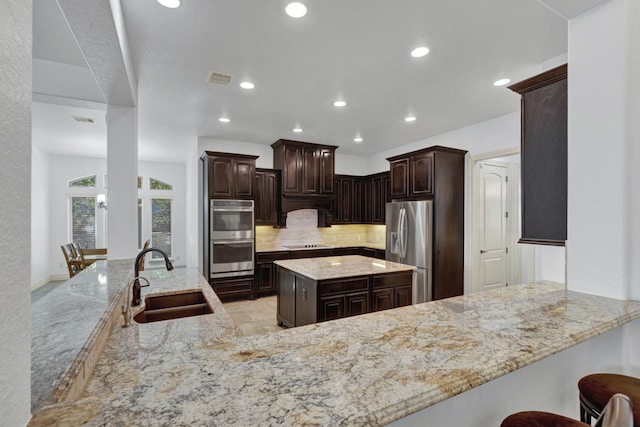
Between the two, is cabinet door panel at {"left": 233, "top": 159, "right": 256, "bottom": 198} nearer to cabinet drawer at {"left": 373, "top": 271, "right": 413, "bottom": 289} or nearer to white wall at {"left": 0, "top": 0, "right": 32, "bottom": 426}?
cabinet drawer at {"left": 373, "top": 271, "right": 413, "bottom": 289}

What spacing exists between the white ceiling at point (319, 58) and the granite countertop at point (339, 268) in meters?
1.98

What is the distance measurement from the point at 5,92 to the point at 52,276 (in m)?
8.73

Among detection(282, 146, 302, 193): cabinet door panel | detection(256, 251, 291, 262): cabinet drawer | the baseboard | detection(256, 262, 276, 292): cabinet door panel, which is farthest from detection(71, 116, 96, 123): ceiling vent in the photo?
the baseboard

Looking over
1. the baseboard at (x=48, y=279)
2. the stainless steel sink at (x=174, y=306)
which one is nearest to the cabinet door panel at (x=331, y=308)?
the stainless steel sink at (x=174, y=306)

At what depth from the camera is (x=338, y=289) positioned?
10.3 feet

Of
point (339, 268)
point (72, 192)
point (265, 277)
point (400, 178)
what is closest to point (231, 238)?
point (265, 277)

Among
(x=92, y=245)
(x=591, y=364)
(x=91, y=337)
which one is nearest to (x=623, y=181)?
(x=591, y=364)

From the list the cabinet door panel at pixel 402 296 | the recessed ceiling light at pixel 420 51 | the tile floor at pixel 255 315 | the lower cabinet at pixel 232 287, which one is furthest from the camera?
the lower cabinet at pixel 232 287

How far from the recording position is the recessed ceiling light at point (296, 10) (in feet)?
6.63

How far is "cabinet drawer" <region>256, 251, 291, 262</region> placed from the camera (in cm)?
545

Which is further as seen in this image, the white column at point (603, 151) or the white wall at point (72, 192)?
the white wall at point (72, 192)

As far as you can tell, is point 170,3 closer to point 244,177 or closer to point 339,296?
point 339,296

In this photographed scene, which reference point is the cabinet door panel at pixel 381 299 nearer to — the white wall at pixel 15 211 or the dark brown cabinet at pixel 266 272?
the dark brown cabinet at pixel 266 272

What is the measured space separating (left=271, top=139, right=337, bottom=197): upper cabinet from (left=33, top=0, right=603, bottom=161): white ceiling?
3.41ft
